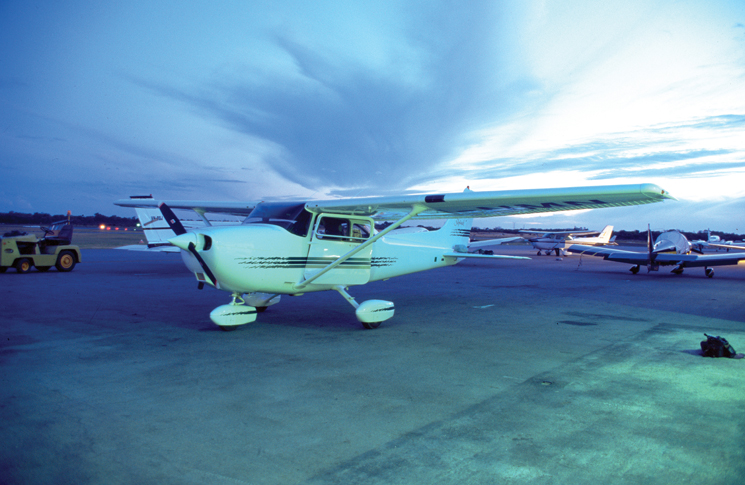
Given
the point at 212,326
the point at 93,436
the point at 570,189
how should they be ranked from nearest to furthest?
the point at 93,436 < the point at 570,189 < the point at 212,326

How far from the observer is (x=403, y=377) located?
4660 millimetres

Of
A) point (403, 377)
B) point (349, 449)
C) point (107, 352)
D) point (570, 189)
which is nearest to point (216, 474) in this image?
point (349, 449)

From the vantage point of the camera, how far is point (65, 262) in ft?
54.2

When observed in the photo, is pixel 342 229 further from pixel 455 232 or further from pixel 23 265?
pixel 23 265

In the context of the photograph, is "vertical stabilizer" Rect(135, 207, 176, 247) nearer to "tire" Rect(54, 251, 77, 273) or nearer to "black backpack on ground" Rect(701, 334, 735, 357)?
"tire" Rect(54, 251, 77, 273)

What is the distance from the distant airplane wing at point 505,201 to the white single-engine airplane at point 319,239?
0.5 inches

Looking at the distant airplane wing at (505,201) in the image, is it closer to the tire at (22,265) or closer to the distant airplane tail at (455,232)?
the distant airplane tail at (455,232)

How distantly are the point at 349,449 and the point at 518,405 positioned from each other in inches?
66.1

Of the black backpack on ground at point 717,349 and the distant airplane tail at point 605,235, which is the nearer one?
the black backpack on ground at point 717,349

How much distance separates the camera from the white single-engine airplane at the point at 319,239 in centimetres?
637

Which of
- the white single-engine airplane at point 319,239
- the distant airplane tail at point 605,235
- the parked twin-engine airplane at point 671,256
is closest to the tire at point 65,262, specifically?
the white single-engine airplane at point 319,239

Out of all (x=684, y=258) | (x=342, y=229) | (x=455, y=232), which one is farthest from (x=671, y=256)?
(x=342, y=229)

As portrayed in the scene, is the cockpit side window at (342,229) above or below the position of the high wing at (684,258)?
above

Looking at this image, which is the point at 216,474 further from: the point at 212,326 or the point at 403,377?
the point at 212,326
